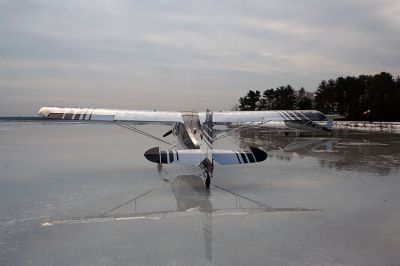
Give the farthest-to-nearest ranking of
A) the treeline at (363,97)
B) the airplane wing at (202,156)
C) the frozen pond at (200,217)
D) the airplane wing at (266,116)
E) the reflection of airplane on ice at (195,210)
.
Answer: the treeline at (363,97), the airplane wing at (266,116), the airplane wing at (202,156), the reflection of airplane on ice at (195,210), the frozen pond at (200,217)

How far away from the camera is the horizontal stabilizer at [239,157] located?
8586 millimetres

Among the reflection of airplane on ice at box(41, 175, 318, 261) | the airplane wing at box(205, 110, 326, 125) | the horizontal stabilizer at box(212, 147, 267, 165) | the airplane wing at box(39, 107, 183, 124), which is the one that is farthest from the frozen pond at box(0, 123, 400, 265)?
the airplane wing at box(205, 110, 326, 125)

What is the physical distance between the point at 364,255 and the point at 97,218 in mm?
4192

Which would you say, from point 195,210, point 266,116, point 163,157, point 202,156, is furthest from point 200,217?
point 266,116

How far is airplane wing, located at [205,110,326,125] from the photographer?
42.2 feet

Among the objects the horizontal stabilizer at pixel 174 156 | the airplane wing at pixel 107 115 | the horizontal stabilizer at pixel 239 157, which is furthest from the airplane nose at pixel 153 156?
the airplane wing at pixel 107 115

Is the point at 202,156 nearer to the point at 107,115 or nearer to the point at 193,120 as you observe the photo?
the point at 193,120

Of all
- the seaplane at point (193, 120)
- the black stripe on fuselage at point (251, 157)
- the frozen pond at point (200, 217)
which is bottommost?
the frozen pond at point (200, 217)

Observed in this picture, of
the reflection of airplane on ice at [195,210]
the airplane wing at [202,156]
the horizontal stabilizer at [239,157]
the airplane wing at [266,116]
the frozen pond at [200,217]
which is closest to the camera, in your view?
the frozen pond at [200,217]

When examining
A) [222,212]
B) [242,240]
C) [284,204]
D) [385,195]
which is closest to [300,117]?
[385,195]

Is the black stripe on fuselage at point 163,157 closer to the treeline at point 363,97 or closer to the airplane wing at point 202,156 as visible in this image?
the airplane wing at point 202,156

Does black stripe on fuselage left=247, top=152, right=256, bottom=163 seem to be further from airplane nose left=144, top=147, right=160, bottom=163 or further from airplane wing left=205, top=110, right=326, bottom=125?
airplane wing left=205, top=110, right=326, bottom=125

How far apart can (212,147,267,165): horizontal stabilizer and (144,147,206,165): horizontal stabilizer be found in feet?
1.25

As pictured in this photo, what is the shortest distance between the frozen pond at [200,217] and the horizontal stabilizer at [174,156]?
738 mm
